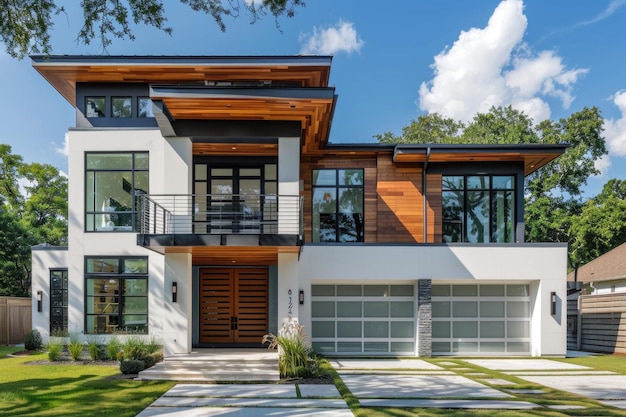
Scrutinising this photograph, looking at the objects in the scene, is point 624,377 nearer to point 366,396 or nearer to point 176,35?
point 366,396

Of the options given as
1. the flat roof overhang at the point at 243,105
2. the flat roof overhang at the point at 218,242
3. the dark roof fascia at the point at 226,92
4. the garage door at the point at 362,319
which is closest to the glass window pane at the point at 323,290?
the garage door at the point at 362,319

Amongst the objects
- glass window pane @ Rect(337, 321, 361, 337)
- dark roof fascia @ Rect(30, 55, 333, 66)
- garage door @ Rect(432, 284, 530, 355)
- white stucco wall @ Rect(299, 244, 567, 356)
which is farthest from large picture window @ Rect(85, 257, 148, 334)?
garage door @ Rect(432, 284, 530, 355)

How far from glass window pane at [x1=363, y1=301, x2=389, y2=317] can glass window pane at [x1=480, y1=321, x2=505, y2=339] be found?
3050 millimetres

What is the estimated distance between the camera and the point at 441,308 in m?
16.6

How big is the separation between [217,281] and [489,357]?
8712 mm

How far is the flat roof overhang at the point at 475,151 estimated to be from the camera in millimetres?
16562

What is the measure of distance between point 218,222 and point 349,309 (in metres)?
4.93

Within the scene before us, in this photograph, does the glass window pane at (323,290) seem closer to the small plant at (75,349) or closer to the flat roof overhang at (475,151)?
the flat roof overhang at (475,151)

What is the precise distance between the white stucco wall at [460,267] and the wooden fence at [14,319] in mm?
11447

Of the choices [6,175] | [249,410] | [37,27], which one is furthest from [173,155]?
[6,175]

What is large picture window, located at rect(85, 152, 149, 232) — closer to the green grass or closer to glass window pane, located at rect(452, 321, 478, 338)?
the green grass

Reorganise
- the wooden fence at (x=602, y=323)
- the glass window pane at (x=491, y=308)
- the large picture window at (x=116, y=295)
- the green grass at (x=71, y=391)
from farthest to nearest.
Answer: the wooden fence at (x=602, y=323) → the glass window pane at (x=491, y=308) → the large picture window at (x=116, y=295) → the green grass at (x=71, y=391)

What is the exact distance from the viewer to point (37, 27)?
7.64 meters

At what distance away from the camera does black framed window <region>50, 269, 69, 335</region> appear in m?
15.7
